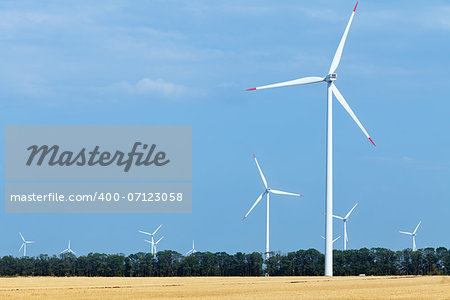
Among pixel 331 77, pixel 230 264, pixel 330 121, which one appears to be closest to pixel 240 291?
pixel 330 121

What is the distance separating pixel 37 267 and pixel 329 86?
399 ft

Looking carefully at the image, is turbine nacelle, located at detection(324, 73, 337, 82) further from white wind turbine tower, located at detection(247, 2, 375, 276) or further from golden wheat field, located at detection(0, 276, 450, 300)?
golden wheat field, located at detection(0, 276, 450, 300)

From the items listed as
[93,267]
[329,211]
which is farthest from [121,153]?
[93,267]

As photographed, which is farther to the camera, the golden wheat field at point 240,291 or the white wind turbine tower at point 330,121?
the white wind turbine tower at point 330,121

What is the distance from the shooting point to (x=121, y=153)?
79438mm

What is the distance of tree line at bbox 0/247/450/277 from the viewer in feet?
552

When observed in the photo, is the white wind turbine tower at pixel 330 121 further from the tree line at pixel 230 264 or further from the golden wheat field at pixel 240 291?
the tree line at pixel 230 264

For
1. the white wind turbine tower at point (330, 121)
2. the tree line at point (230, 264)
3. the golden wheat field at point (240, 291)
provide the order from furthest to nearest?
the tree line at point (230, 264)
the white wind turbine tower at point (330, 121)
the golden wheat field at point (240, 291)

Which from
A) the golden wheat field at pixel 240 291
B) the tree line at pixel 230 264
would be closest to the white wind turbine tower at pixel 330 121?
the golden wheat field at pixel 240 291

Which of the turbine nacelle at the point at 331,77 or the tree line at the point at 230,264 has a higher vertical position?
the turbine nacelle at the point at 331,77

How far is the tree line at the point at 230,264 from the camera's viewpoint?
552ft

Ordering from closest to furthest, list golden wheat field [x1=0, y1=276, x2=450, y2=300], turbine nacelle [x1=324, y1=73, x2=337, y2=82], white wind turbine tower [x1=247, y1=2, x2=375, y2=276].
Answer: golden wheat field [x1=0, y1=276, x2=450, y2=300], white wind turbine tower [x1=247, y1=2, x2=375, y2=276], turbine nacelle [x1=324, y1=73, x2=337, y2=82]

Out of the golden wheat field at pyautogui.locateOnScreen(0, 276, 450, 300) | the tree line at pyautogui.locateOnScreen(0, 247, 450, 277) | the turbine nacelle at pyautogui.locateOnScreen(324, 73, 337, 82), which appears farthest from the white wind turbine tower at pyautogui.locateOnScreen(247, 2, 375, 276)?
the tree line at pyautogui.locateOnScreen(0, 247, 450, 277)

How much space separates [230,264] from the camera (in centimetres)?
18462
